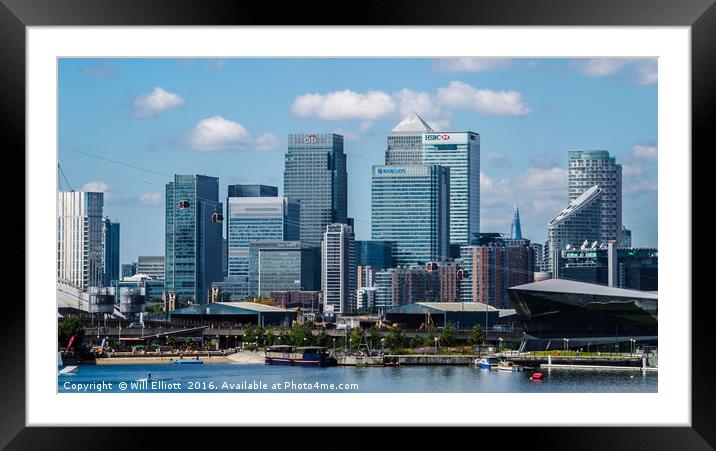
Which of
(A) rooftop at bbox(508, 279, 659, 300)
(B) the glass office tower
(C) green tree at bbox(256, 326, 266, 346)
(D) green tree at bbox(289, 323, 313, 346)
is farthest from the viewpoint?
(B) the glass office tower

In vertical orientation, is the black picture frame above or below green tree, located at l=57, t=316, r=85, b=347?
above

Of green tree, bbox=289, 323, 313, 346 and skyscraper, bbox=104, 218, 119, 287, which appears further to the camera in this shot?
skyscraper, bbox=104, 218, 119, 287

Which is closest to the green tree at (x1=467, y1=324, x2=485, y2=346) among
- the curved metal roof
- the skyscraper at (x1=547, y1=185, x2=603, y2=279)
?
the skyscraper at (x1=547, y1=185, x2=603, y2=279)

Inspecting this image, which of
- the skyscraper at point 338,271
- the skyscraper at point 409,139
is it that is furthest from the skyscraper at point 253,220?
→ the skyscraper at point 409,139

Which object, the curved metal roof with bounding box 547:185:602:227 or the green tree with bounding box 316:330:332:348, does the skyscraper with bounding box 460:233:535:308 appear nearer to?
the curved metal roof with bounding box 547:185:602:227
